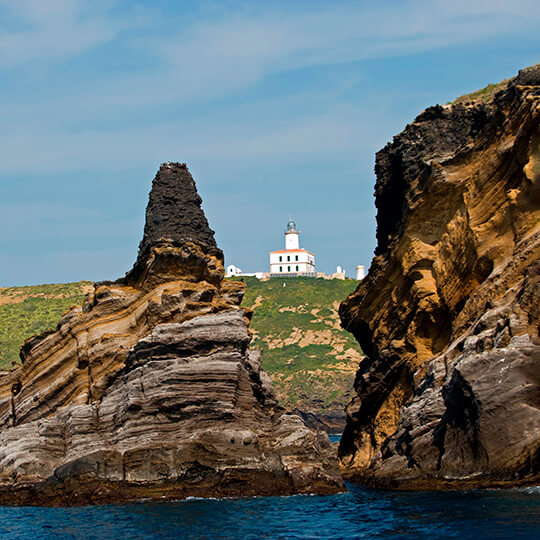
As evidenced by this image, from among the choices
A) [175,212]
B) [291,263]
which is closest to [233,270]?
[291,263]

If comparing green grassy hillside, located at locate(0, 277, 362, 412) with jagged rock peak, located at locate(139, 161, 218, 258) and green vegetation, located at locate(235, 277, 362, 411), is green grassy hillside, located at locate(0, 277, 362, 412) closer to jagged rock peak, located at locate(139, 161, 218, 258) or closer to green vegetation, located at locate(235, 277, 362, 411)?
green vegetation, located at locate(235, 277, 362, 411)

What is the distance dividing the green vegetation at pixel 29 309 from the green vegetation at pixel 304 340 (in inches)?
1023

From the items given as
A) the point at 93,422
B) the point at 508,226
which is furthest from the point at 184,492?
the point at 508,226

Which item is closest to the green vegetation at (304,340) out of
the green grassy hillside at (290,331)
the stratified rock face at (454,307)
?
the green grassy hillside at (290,331)

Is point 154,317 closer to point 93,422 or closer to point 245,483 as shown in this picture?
point 93,422

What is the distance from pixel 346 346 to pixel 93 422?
298 ft

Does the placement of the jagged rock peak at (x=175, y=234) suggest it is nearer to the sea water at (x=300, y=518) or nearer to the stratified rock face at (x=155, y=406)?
the stratified rock face at (x=155, y=406)

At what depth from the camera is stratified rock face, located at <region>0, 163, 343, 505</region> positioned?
35844mm

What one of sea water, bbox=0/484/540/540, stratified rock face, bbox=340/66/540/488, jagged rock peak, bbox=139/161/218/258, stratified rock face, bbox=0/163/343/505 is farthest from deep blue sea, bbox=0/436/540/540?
jagged rock peak, bbox=139/161/218/258

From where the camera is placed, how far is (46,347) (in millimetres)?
45000

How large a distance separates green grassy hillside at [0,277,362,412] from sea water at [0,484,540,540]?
218 ft

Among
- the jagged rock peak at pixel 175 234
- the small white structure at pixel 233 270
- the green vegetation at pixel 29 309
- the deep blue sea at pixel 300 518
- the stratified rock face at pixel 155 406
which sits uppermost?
the small white structure at pixel 233 270

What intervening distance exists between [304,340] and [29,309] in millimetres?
37157

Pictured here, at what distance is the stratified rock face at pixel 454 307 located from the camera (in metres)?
31.6
